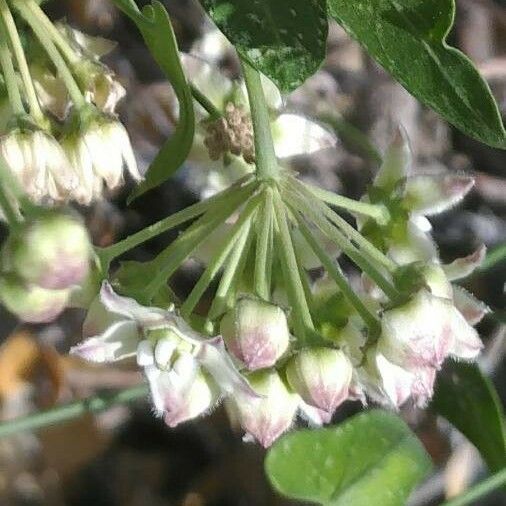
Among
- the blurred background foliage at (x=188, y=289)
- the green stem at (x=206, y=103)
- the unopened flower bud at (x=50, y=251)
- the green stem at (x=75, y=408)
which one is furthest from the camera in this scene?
the blurred background foliage at (x=188, y=289)

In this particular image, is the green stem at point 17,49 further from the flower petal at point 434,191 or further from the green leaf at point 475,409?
the green leaf at point 475,409

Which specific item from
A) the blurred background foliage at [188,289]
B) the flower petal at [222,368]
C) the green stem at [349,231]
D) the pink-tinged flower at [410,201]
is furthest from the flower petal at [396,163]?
the blurred background foliage at [188,289]

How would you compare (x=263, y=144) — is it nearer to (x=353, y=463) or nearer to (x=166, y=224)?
A: (x=166, y=224)

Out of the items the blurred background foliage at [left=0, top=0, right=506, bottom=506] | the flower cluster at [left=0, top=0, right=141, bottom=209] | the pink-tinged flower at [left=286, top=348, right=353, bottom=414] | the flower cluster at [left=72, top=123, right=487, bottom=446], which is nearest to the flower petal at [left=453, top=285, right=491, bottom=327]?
the flower cluster at [left=72, top=123, right=487, bottom=446]

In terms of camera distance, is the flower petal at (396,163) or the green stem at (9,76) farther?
the flower petal at (396,163)

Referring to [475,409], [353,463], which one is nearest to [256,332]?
[353,463]

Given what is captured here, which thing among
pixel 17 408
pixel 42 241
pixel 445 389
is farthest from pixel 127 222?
pixel 42 241

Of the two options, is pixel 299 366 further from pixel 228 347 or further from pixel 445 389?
pixel 445 389

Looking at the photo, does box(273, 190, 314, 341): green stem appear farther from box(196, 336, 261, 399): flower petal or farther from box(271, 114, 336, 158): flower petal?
box(271, 114, 336, 158): flower petal
